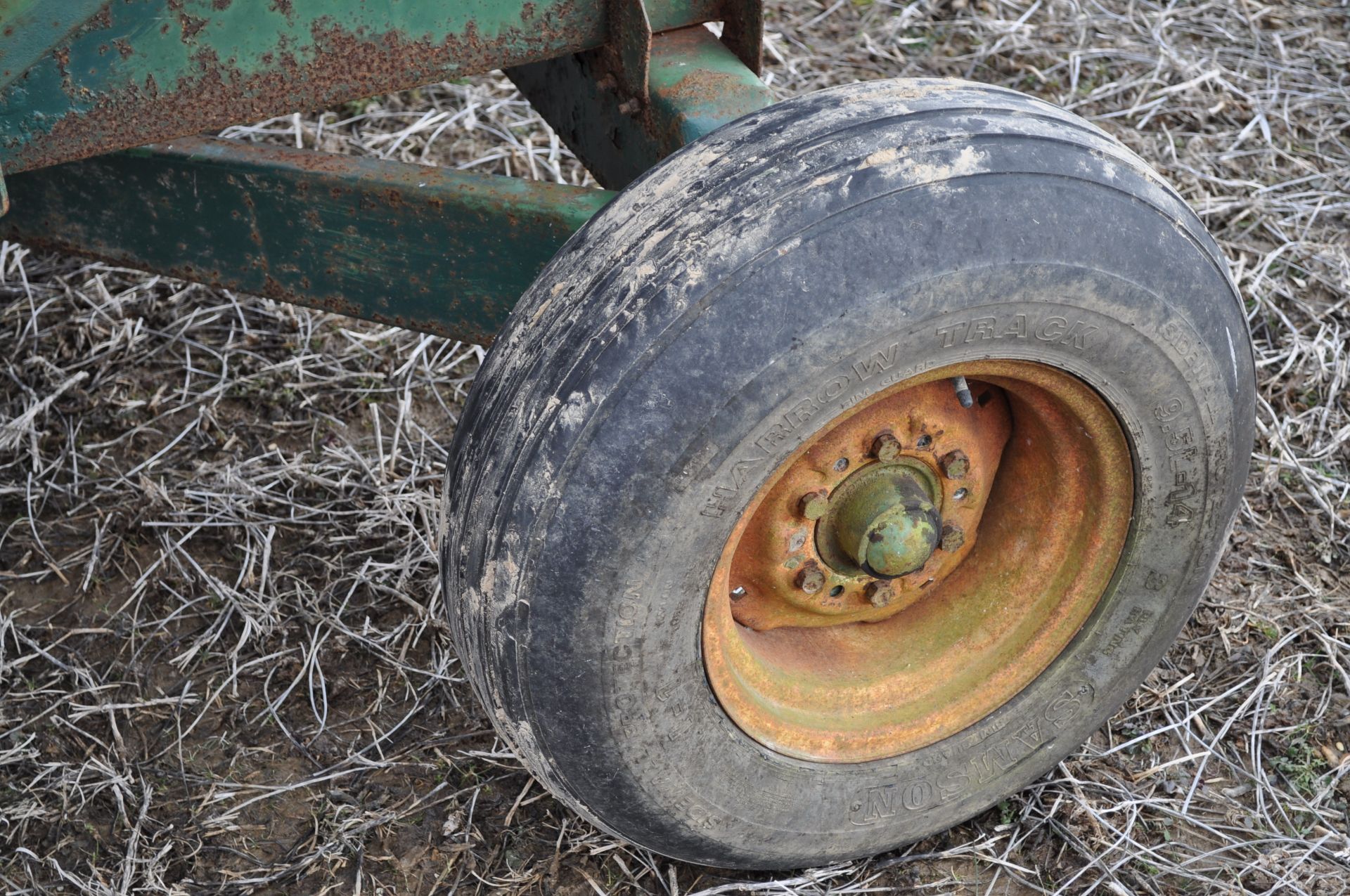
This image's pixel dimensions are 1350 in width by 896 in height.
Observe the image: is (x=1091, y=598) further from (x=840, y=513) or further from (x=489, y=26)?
(x=489, y=26)

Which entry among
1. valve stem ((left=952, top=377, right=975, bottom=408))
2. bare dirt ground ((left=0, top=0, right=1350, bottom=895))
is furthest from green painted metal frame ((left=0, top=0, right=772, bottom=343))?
bare dirt ground ((left=0, top=0, right=1350, bottom=895))

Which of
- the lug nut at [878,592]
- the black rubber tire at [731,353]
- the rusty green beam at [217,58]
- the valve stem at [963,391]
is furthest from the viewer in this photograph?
the lug nut at [878,592]

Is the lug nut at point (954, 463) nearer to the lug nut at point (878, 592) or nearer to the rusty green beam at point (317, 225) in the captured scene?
the lug nut at point (878, 592)

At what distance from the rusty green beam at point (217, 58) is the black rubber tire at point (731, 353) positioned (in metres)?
0.48

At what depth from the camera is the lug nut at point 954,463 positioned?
206 centimetres

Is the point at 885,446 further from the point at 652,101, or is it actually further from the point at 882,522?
the point at 652,101

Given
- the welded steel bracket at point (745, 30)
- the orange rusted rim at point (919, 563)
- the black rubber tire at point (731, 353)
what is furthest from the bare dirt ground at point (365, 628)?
the welded steel bracket at point (745, 30)

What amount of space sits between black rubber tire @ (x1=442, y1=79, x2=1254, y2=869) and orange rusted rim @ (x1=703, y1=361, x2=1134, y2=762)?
0.30 feet

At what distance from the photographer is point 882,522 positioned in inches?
78.5

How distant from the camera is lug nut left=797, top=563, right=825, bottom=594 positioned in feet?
6.82

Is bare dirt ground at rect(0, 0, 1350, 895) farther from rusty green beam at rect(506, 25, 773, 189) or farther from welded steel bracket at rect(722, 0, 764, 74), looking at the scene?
Answer: welded steel bracket at rect(722, 0, 764, 74)

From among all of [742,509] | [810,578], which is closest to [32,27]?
[742,509]

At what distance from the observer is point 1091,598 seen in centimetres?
218

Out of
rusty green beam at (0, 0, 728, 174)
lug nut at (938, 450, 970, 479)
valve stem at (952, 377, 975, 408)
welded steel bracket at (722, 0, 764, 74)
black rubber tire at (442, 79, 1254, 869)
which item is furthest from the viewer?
welded steel bracket at (722, 0, 764, 74)
